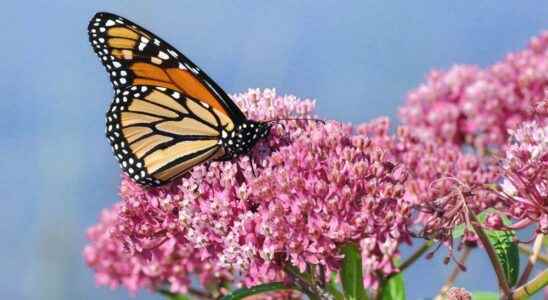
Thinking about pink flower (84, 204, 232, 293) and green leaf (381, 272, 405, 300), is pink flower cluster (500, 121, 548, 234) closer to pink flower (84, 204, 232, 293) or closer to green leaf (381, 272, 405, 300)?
green leaf (381, 272, 405, 300)

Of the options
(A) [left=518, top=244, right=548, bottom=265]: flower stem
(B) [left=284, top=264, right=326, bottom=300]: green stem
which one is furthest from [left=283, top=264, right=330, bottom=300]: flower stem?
(A) [left=518, top=244, right=548, bottom=265]: flower stem

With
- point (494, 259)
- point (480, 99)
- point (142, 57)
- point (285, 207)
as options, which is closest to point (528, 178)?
point (494, 259)

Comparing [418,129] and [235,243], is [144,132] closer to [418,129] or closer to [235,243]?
[235,243]

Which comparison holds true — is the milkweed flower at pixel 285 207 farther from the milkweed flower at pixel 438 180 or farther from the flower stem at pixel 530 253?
the flower stem at pixel 530 253

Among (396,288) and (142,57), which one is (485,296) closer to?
(396,288)

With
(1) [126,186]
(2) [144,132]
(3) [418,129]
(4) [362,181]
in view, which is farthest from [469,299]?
(3) [418,129]

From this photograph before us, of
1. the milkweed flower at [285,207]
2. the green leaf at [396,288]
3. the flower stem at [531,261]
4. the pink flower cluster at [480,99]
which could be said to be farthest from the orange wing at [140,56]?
the pink flower cluster at [480,99]
